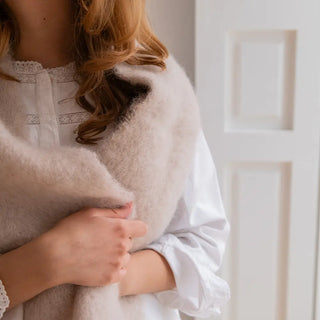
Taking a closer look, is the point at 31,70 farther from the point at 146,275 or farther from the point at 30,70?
the point at 146,275

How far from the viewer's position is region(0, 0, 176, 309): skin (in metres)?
0.69

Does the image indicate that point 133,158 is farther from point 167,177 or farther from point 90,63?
point 90,63

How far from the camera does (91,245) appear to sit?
2.38 ft

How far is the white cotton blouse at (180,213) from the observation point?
82cm

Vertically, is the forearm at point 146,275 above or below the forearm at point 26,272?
below

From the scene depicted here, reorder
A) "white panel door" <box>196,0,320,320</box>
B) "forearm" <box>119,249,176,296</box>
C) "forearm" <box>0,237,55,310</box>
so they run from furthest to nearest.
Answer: "white panel door" <box>196,0,320,320</box>, "forearm" <box>119,249,176,296</box>, "forearm" <box>0,237,55,310</box>

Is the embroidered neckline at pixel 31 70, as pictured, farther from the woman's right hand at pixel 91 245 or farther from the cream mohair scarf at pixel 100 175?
the woman's right hand at pixel 91 245

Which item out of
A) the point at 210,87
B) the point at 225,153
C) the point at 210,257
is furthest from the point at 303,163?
the point at 210,257

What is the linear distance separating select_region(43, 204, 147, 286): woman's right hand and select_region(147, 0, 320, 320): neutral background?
A: 0.68 m

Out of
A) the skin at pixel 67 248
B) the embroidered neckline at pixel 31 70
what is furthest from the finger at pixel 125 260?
the embroidered neckline at pixel 31 70

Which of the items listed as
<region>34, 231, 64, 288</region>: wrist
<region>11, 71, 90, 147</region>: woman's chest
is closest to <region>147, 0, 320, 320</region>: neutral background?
<region>11, 71, 90, 147</region>: woman's chest

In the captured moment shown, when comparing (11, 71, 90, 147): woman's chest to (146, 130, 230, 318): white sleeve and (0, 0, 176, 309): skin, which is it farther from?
(146, 130, 230, 318): white sleeve

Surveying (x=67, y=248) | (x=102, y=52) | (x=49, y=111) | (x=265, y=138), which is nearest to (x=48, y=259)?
(x=67, y=248)

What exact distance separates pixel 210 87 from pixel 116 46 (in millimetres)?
554
